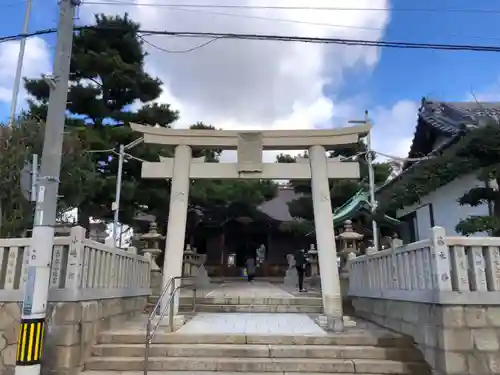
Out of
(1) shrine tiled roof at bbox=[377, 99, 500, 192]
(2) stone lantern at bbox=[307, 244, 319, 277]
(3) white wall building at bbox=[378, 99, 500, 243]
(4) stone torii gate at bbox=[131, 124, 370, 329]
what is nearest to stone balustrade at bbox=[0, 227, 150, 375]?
(4) stone torii gate at bbox=[131, 124, 370, 329]

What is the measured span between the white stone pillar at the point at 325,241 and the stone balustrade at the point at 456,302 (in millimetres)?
1900

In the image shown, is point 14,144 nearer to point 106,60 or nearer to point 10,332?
point 10,332

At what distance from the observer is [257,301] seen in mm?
12062

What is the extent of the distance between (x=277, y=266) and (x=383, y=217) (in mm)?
19508

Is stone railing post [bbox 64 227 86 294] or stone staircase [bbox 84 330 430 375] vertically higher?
stone railing post [bbox 64 227 86 294]

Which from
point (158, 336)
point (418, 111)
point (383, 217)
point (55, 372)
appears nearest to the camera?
point (55, 372)

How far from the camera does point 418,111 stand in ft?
54.4

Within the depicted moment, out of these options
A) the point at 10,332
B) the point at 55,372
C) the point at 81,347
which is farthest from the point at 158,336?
the point at 10,332

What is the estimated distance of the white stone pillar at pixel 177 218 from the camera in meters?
9.19

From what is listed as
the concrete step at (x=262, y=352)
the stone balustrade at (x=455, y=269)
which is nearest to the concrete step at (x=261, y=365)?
the concrete step at (x=262, y=352)

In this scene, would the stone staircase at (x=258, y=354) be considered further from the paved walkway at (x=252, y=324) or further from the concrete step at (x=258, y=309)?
the concrete step at (x=258, y=309)

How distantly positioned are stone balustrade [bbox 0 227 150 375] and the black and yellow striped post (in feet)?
3.08

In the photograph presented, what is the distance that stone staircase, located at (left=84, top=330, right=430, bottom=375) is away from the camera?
251 inches

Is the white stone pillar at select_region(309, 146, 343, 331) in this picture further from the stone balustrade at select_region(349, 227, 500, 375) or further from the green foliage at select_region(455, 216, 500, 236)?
the green foliage at select_region(455, 216, 500, 236)
